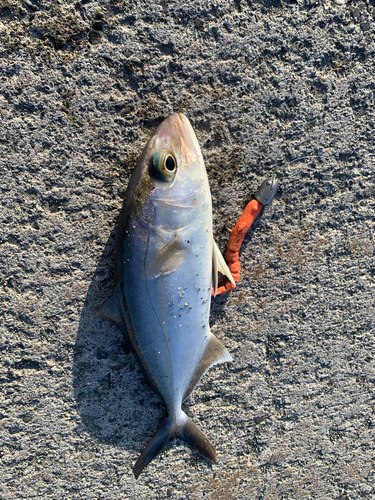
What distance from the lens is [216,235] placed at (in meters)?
1.79

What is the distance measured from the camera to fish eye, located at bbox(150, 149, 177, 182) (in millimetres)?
1367

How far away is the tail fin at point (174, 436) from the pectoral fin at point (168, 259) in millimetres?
901

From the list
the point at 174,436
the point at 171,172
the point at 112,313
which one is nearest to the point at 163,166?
the point at 171,172

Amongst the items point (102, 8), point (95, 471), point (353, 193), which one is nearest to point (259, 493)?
point (95, 471)

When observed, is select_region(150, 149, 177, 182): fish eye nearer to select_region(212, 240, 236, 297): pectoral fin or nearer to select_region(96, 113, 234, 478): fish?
select_region(96, 113, 234, 478): fish

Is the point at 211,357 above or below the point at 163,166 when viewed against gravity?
below

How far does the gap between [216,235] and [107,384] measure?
3.59 ft

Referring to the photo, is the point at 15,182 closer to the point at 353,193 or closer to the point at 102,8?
the point at 102,8

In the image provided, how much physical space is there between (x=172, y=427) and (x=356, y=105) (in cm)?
211

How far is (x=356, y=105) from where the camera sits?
5.76ft

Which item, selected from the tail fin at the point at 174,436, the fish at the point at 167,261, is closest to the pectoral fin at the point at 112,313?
the fish at the point at 167,261

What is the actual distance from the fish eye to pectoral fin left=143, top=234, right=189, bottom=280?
27cm

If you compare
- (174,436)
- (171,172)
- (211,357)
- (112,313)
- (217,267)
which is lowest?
(174,436)

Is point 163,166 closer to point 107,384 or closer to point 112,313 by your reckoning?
point 112,313
